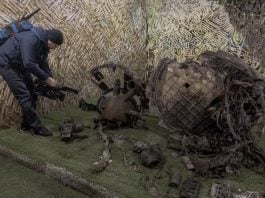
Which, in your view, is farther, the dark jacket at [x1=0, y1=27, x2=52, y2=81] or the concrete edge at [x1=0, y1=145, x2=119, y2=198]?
the dark jacket at [x1=0, y1=27, x2=52, y2=81]

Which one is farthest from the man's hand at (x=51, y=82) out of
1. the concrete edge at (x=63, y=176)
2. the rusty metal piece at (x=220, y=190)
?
the rusty metal piece at (x=220, y=190)

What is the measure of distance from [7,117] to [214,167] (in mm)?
3870

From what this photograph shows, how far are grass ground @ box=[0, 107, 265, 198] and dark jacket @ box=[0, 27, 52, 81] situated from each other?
1.22 metres

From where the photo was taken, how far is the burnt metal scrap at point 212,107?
650 cm

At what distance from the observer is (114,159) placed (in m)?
6.70

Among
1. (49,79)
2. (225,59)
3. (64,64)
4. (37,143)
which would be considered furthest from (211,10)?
(37,143)

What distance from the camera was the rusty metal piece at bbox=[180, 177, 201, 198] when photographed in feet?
18.3

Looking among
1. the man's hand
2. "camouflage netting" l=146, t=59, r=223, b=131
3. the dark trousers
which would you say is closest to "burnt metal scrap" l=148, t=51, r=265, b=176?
"camouflage netting" l=146, t=59, r=223, b=131

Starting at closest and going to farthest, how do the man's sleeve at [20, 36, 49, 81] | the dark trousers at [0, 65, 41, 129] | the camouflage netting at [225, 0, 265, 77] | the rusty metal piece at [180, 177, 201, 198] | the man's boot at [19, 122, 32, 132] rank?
the rusty metal piece at [180, 177, 201, 198], the man's sleeve at [20, 36, 49, 81], the dark trousers at [0, 65, 41, 129], the man's boot at [19, 122, 32, 132], the camouflage netting at [225, 0, 265, 77]

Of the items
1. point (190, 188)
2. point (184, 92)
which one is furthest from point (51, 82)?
point (190, 188)

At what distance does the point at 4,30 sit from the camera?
6.99 meters

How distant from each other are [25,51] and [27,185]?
2233 mm

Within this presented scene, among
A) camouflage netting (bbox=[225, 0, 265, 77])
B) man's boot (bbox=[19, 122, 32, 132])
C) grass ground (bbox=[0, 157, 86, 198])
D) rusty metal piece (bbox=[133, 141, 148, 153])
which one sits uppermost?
camouflage netting (bbox=[225, 0, 265, 77])

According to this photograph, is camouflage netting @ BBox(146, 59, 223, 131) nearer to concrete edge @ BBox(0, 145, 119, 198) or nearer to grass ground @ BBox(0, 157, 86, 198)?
concrete edge @ BBox(0, 145, 119, 198)
